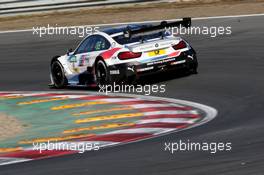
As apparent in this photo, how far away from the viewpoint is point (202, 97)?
14375mm

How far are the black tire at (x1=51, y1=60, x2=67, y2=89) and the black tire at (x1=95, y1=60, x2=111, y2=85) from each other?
61.3 inches

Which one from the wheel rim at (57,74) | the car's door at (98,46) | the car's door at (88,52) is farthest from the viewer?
the wheel rim at (57,74)

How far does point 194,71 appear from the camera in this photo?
55.5 ft

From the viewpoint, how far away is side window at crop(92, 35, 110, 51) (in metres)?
16.2

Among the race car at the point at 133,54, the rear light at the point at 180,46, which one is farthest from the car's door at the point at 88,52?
the rear light at the point at 180,46

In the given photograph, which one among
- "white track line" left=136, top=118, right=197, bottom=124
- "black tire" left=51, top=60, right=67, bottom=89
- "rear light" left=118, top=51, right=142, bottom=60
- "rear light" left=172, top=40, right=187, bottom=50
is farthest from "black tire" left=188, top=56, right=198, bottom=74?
"white track line" left=136, top=118, right=197, bottom=124

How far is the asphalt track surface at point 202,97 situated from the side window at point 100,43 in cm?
138

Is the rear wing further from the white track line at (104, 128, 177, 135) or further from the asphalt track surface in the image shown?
the white track line at (104, 128, 177, 135)

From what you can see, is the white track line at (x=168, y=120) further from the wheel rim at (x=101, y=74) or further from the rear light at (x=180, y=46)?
the rear light at (x=180, y=46)

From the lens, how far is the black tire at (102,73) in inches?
629

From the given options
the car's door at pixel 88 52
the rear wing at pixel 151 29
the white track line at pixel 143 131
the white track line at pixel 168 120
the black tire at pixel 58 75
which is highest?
the rear wing at pixel 151 29

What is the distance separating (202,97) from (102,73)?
8.71 feet

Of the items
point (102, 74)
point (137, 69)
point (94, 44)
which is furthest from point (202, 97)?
point (94, 44)

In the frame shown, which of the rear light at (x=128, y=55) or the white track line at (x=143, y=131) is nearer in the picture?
the white track line at (x=143, y=131)
